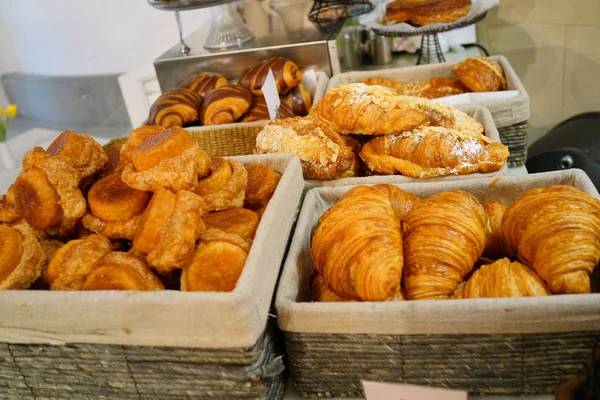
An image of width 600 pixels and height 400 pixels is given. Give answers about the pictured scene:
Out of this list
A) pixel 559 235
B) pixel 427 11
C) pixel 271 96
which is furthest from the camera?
pixel 427 11

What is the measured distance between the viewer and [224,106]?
1.90 meters

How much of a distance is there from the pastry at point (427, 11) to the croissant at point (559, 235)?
155 centimetres

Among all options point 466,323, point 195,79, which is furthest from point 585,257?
point 195,79

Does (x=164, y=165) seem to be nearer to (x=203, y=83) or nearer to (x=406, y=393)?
(x=406, y=393)

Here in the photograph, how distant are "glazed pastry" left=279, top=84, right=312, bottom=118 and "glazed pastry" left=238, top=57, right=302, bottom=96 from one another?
0.9 inches

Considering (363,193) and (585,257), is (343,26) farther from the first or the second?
(585,257)

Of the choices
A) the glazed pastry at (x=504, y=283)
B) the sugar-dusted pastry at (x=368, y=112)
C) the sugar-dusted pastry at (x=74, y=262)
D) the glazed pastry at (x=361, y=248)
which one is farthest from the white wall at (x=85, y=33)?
the glazed pastry at (x=504, y=283)

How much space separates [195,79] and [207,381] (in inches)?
60.9

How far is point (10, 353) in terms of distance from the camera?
92 cm

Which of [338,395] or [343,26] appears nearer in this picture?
[338,395]

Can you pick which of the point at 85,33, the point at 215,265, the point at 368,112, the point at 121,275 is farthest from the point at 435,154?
the point at 85,33

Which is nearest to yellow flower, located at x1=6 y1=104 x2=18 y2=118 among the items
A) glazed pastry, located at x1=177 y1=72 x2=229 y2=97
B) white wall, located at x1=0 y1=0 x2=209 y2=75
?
white wall, located at x1=0 y1=0 x2=209 y2=75

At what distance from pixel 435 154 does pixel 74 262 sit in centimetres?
86

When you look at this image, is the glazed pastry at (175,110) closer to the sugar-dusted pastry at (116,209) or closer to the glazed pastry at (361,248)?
the sugar-dusted pastry at (116,209)
